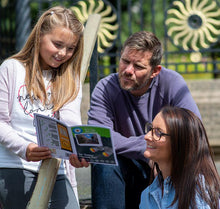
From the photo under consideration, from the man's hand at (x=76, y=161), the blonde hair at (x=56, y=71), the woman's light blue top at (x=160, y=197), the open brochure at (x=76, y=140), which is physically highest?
the blonde hair at (x=56, y=71)

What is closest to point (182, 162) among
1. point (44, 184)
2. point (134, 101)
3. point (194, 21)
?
point (44, 184)

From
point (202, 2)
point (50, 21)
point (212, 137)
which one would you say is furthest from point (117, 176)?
point (202, 2)

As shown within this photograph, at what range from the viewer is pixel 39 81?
2.78 m

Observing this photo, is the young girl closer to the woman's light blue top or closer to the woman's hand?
the woman's hand

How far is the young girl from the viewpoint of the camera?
267 cm

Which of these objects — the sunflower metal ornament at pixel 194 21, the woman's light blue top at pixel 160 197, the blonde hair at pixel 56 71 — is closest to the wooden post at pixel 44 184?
the blonde hair at pixel 56 71

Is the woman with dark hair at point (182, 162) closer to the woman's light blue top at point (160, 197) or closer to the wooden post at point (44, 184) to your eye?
the woman's light blue top at point (160, 197)

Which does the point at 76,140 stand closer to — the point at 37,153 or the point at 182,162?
the point at 37,153

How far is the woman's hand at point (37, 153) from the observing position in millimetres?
2559

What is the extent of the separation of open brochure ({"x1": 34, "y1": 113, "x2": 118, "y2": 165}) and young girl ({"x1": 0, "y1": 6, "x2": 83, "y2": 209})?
88mm

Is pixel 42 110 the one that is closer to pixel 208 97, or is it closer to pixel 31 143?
pixel 31 143

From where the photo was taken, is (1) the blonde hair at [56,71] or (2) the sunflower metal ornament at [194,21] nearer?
(1) the blonde hair at [56,71]

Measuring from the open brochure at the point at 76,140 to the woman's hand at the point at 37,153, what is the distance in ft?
0.09

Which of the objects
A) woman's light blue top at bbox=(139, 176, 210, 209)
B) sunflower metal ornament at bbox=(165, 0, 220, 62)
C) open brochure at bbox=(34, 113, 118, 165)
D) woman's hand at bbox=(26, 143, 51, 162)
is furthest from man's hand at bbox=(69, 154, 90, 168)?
sunflower metal ornament at bbox=(165, 0, 220, 62)
